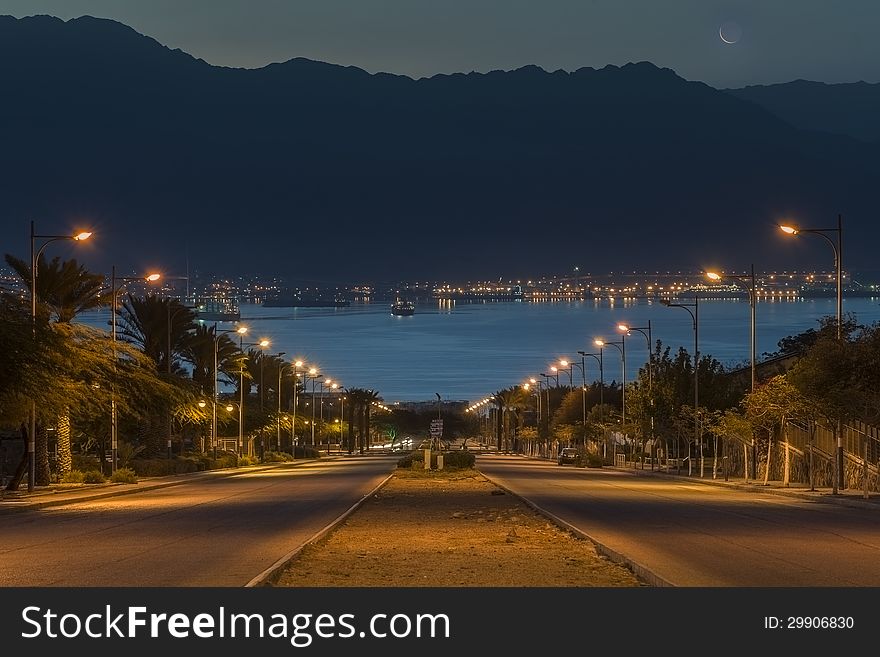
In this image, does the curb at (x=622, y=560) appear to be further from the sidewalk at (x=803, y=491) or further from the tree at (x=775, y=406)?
the tree at (x=775, y=406)

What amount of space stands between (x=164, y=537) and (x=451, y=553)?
7.04m

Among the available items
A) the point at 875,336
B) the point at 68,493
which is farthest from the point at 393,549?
the point at 68,493

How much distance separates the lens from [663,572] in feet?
63.2

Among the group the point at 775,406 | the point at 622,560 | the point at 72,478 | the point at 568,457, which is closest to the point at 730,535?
the point at 622,560

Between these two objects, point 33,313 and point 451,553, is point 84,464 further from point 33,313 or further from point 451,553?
point 451,553

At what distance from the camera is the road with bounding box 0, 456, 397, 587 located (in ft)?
63.9

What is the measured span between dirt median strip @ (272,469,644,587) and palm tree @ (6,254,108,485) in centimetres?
2224

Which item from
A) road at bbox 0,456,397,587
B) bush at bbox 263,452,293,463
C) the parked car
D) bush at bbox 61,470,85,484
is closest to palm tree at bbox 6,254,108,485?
bush at bbox 61,470,85,484

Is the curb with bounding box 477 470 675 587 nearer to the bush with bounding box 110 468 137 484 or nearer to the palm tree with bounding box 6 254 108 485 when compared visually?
the palm tree with bounding box 6 254 108 485

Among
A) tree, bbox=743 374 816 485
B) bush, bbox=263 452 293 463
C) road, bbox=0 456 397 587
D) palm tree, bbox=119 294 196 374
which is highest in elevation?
palm tree, bbox=119 294 196 374

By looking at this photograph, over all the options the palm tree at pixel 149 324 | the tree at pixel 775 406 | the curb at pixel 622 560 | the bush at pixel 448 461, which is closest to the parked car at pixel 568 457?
the bush at pixel 448 461
